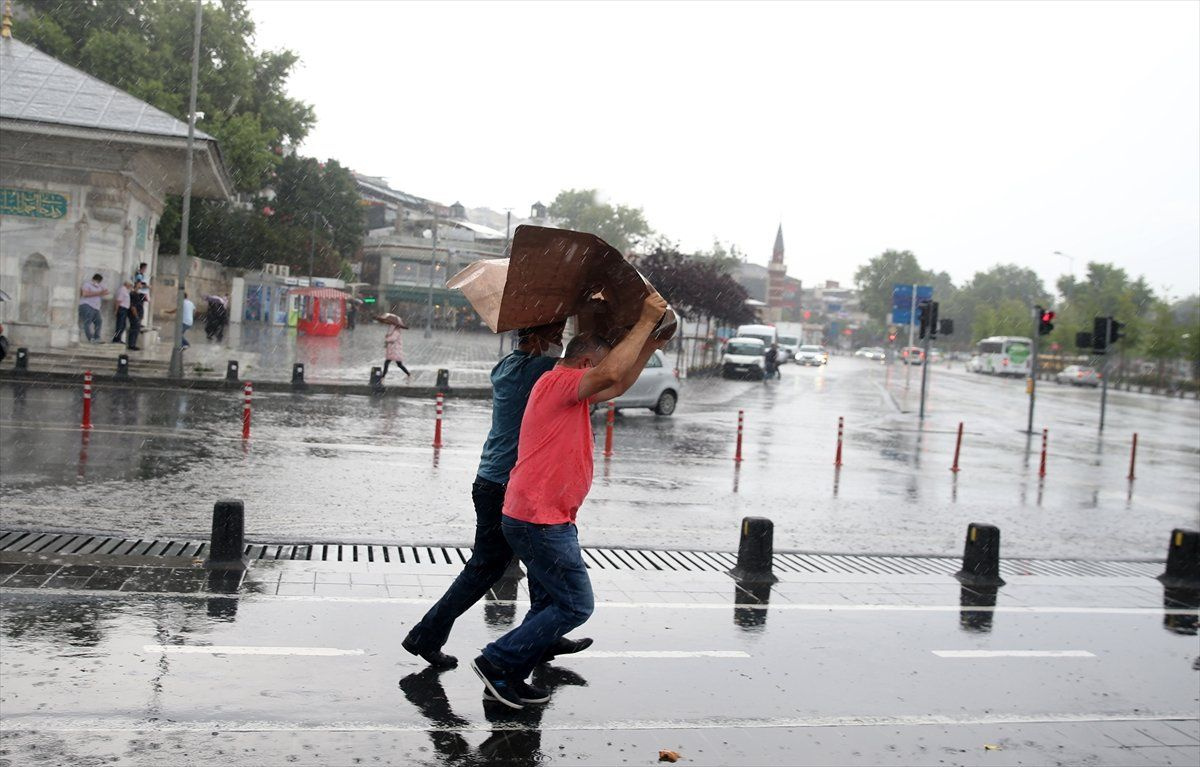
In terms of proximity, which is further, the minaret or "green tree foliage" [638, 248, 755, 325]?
the minaret

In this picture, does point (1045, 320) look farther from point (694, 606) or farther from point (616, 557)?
point (694, 606)

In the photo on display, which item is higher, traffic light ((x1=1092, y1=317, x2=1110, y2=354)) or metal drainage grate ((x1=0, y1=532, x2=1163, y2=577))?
traffic light ((x1=1092, y1=317, x2=1110, y2=354))

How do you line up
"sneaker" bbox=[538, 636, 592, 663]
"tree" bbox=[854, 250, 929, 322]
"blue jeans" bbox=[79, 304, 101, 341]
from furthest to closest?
1. "tree" bbox=[854, 250, 929, 322]
2. "blue jeans" bbox=[79, 304, 101, 341]
3. "sneaker" bbox=[538, 636, 592, 663]

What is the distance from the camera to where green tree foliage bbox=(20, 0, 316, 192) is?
151 feet

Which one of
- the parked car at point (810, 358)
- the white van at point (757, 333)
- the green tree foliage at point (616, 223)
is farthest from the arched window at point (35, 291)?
the green tree foliage at point (616, 223)

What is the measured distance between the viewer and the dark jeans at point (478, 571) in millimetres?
5656

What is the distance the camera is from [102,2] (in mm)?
49406

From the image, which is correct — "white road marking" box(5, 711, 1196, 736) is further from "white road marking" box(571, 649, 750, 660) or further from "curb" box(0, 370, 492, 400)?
"curb" box(0, 370, 492, 400)

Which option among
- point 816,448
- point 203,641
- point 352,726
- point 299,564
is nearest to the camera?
point 352,726

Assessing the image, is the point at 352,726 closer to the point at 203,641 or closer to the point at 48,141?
the point at 203,641

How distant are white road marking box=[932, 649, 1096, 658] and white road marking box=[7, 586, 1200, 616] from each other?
0.94m

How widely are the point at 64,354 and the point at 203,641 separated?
2052 cm

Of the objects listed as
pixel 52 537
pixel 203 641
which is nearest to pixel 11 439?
pixel 52 537

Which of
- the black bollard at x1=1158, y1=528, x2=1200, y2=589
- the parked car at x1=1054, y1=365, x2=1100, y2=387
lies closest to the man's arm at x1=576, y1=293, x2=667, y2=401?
the black bollard at x1=1158, y1=528, x2=1200, y2=589
